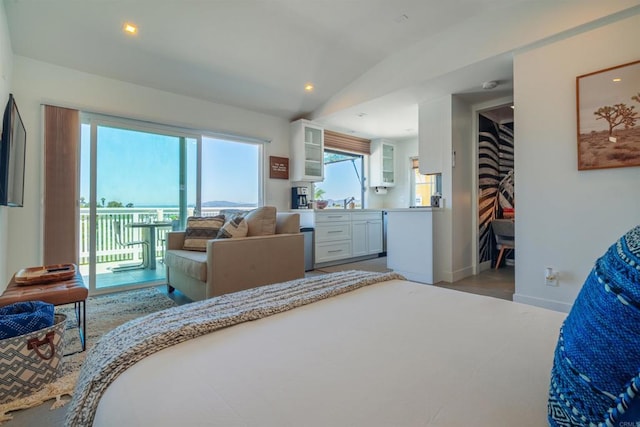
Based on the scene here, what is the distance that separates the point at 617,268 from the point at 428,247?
11.0 feet

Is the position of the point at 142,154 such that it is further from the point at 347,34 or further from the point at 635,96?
the point at 635,96

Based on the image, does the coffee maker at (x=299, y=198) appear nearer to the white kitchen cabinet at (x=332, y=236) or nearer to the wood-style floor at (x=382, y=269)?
the white kitchen cabinet at (x=332, y=236)

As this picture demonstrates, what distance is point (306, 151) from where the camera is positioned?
16.0 ft

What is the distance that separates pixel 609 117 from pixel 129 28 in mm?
4102

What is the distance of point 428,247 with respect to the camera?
3.63m

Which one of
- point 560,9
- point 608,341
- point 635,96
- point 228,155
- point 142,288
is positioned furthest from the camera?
point 228,155

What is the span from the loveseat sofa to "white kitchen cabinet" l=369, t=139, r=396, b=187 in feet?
11.1

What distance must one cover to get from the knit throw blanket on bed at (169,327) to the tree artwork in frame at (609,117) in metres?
2.30

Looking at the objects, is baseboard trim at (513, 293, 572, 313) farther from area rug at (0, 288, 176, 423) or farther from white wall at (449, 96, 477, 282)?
area rug at (0, 288, 176, 423)

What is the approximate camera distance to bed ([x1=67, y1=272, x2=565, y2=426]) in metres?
0.50

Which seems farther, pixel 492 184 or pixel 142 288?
pixel 492 184

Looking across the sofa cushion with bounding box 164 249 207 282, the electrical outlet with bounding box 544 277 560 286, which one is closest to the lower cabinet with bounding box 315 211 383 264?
the sofa cushion with bounding box 164 249 207 282

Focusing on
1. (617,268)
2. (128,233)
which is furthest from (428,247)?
(128,233)

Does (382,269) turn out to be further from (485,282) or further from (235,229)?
(235,229)
